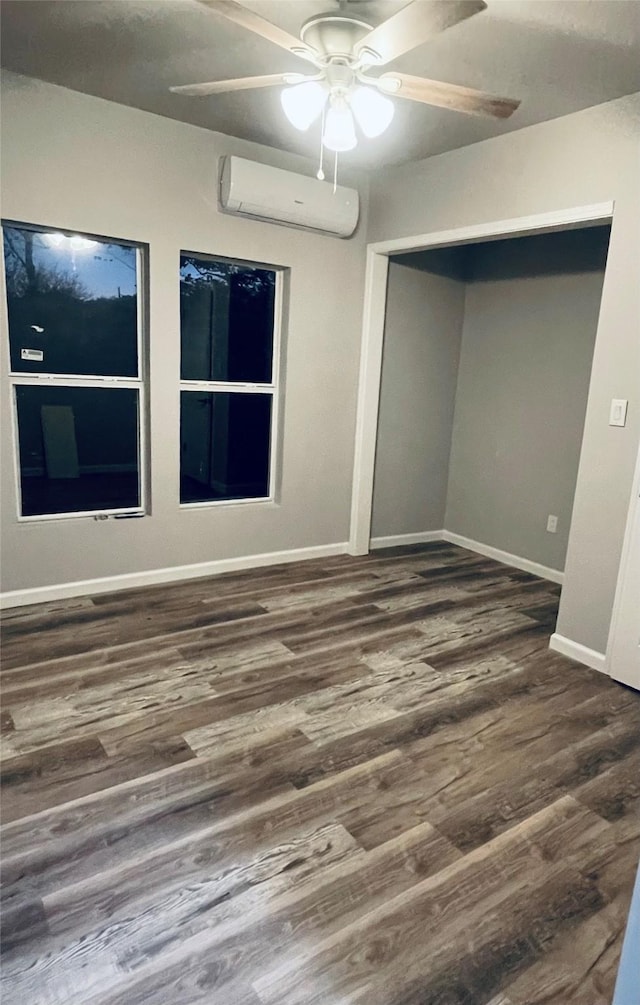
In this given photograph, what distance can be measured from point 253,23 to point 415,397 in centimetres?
319

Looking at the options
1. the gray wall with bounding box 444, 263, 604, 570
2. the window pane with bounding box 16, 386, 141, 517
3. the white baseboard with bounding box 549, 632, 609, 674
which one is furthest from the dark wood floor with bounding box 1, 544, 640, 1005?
the gray wall with bounding box 444, 263, 604, 570

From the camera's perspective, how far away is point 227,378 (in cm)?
400

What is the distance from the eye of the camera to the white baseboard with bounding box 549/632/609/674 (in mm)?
3000

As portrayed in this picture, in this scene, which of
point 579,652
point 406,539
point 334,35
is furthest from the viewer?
point 406,539

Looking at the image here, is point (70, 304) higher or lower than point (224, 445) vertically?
higher

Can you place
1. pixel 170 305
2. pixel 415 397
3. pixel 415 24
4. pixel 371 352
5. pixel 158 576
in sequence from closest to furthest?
pixel 415 24 → pixel 170 305 → pixel 158 576 → pixel 371 352 → pixel 415 397

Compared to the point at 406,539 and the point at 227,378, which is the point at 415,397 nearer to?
the point at 406,539

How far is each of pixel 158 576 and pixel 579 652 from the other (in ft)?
8.17

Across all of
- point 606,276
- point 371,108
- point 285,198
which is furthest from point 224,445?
point 606,276

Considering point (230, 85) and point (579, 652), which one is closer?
point (230, 85)

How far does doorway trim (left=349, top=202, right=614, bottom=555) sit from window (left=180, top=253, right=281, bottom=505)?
2.21 feet

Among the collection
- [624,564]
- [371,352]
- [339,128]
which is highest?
[339,128]

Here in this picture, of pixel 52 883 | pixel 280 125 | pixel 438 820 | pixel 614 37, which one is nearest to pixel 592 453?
pixel 614 37

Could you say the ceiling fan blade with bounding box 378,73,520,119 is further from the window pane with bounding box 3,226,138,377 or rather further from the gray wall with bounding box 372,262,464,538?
the gray wall with bounding box 372,262,464,538
